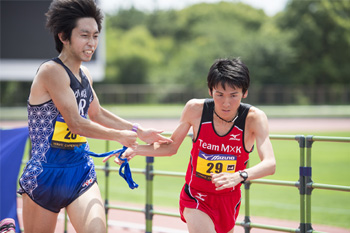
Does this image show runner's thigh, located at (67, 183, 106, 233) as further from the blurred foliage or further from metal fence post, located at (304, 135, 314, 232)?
the blurred foliage

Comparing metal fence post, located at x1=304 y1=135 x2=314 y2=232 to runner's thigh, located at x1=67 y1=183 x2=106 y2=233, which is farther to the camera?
metal fence post, located at x1=304 y1=135 x2=314 y2=232

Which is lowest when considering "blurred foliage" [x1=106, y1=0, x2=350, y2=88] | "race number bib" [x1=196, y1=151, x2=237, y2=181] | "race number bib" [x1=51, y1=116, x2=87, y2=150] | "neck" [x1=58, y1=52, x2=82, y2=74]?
"race number bib" [x1=196, y1=151, x2=237, y2=181]

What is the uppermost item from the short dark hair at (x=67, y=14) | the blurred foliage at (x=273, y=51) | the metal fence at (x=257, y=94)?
the blurred foliage at (x=273, y=51)

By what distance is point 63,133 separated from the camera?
357 cm

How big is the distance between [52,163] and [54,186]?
16 cm

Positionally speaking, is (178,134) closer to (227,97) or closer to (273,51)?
(227,97)

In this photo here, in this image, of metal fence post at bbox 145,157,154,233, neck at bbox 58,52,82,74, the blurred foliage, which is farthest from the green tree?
neck at bbox 58,52,82,74

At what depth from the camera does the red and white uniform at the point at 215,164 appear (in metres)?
3.65

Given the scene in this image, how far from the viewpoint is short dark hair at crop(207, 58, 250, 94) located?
11.5 ft

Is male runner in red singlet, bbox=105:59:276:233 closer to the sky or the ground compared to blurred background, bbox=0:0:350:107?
closer to the ground

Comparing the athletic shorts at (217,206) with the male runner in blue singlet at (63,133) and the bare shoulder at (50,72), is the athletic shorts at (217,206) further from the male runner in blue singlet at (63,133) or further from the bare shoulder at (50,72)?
the bare shoulder at (50,72)

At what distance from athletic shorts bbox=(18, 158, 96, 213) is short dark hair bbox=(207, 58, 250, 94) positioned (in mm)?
1169

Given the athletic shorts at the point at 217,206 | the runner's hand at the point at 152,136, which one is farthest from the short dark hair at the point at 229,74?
the athletic shorts at the point at 217,206

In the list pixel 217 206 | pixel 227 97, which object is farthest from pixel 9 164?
pixel 227 97
